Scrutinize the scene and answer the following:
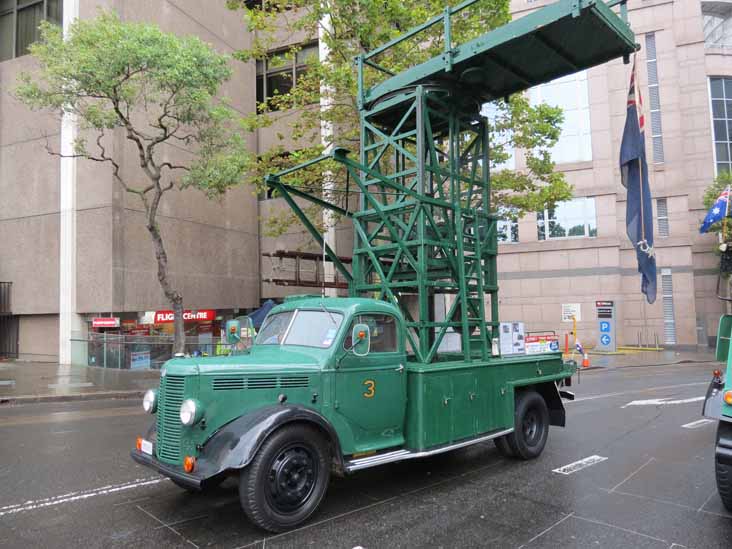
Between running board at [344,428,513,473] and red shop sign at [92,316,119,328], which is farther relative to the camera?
red shop sign at [92,316,119,328]

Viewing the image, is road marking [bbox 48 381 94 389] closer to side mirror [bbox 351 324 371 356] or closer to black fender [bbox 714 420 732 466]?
side mirror [bbox 351 324 371 356]

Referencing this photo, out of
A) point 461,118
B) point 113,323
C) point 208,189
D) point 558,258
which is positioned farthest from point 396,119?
point 558,258

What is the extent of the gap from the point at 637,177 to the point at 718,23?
44.4 meters

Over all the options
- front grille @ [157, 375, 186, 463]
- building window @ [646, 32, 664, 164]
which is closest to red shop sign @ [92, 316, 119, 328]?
front grille @ [157, 375, 186, 463]

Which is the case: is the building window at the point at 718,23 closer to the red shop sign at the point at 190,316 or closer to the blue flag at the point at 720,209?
the blue flag at the point at 720,209

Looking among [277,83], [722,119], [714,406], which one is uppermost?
[277,83]

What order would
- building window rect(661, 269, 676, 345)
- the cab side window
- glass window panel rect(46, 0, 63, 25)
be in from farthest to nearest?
building window rect(661, 269, 676, 345) < glass window panel rect(46, 0, 63, 25) < the cab side window

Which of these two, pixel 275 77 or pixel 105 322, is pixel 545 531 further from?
pixel 275 77

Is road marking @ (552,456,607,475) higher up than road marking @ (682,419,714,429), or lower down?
higher up

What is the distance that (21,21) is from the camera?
79.6 feet

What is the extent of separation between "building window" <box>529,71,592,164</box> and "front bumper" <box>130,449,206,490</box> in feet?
98.7

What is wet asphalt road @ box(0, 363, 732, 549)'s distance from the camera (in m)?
4.37

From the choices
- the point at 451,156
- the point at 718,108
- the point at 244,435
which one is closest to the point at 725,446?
the point at 244,435

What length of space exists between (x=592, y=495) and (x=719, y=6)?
5129 cm
